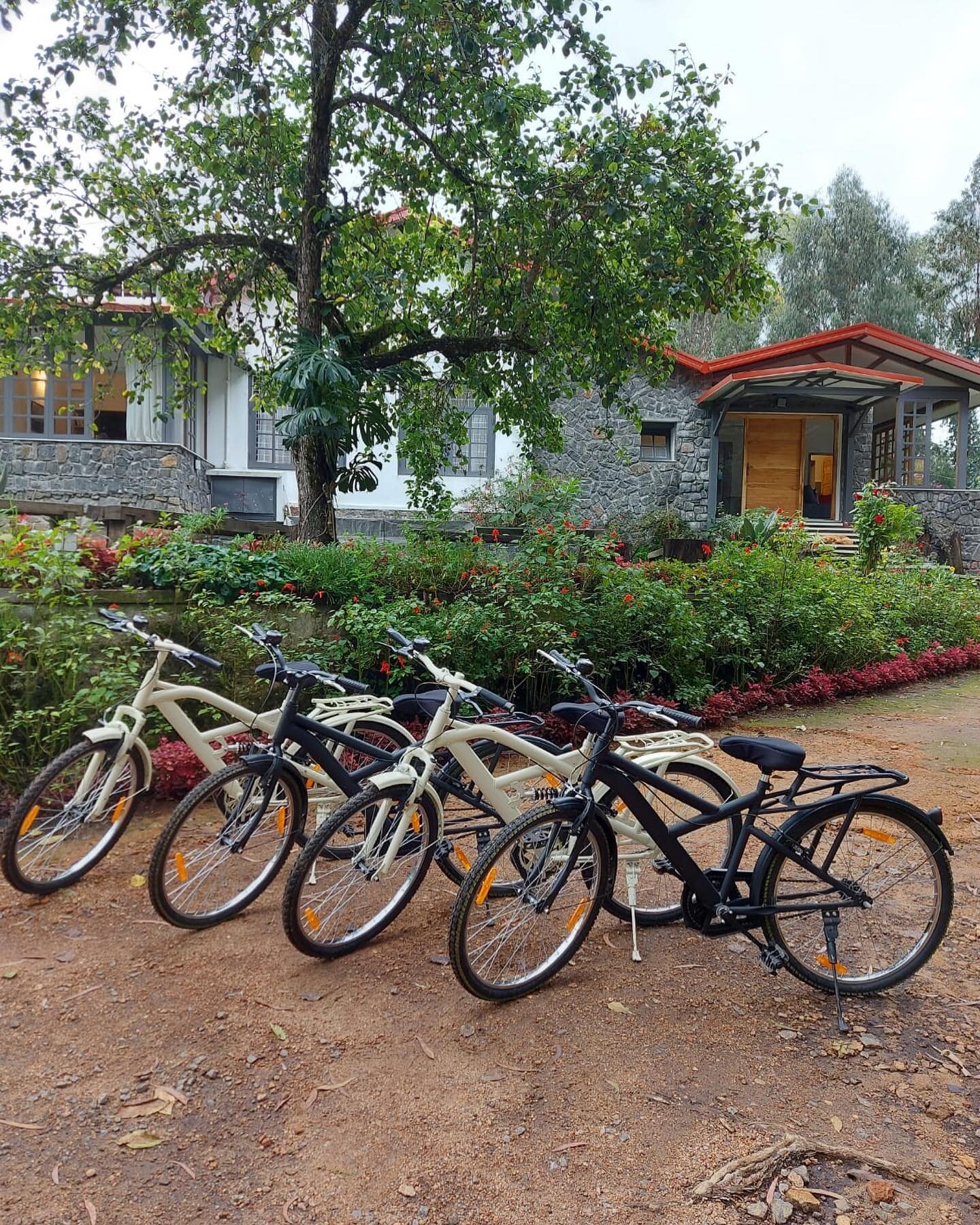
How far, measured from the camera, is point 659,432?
18672 millimetres

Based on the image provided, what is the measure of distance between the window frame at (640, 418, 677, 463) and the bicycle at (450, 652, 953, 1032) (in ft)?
52.1

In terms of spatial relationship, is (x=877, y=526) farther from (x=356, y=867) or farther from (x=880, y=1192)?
(x=880, y=1192)

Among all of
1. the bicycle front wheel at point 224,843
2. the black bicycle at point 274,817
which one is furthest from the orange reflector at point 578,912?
the bicycle front wheel at point 224,843

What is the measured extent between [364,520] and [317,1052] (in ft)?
44.9

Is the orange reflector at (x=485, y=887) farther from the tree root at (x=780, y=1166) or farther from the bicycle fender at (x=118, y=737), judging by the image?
the bicycle fender at (x=118, y=737)

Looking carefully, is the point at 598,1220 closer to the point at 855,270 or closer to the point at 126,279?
the point at 126,279

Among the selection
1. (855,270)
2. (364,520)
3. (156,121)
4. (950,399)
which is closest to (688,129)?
(156,121)

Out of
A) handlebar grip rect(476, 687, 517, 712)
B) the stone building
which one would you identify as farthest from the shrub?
handlebar grip rect(476, 687, 517, 712)

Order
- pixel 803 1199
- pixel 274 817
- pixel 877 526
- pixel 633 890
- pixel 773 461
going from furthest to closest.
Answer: pixel 773 461, pixel 877 526, pixel 274 817, pixel 633 890, pixel 803 1199

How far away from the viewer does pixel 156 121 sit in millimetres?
8133

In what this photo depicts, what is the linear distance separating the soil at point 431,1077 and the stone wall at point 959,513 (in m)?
16.7

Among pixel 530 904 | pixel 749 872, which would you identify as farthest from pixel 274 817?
pixel 749 872

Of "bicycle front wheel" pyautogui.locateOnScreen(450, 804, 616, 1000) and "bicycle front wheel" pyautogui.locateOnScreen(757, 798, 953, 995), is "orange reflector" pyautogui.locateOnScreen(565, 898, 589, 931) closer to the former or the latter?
"bicycle front wheel" pyautogui.locateOnScreen(450, 804, 616, 1000)

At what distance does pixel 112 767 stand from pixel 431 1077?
6.66 ft
